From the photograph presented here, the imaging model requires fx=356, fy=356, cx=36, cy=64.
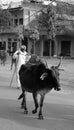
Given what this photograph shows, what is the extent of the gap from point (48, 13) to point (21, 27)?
7.81 meters

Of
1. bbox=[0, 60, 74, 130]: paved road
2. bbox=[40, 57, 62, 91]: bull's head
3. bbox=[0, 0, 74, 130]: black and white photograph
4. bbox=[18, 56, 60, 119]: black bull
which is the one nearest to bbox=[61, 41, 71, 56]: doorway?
bbox=[0, 0, 74, 130]: black and white photograph

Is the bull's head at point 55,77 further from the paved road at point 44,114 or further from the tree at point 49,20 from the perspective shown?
the tree at point 49,20

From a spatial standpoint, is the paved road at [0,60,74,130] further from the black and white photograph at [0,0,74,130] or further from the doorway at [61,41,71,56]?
the doorway at [61,41,71,56]

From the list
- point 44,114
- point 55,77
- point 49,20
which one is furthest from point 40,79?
point 49,20

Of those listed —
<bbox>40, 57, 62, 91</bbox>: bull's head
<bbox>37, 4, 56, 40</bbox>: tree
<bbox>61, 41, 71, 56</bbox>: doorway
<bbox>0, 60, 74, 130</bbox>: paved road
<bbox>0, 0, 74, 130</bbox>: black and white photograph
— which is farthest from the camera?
<bbox>61, 41, 71, 56</bbox>: doorway

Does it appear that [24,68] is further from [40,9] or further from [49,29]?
[40,9]

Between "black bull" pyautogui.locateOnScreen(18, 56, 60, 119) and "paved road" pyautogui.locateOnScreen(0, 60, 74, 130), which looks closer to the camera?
"paved road" pyautogui.locateOnScreen(0, 60, 74, 130)

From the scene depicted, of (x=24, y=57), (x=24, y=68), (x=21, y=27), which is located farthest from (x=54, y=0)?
(x=24, y=68)

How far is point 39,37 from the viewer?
5459cm

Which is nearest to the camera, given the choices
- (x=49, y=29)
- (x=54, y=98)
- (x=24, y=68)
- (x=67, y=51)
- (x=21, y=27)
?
(x=24, y=68)

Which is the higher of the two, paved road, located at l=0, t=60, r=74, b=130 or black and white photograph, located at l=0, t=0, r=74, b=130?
paved road, located at l=0, t=60, r=74, b=130

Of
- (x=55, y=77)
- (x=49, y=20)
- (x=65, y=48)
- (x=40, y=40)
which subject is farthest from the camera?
(x=40, y=40)

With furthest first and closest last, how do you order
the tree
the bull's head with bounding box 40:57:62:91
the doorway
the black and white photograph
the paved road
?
1. the doorway
2. the tree
3. the black and white photograph
4. the bull's head with bounding box 40:57:62:91
5. the paved road

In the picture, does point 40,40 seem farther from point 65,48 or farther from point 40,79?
point 40,79
